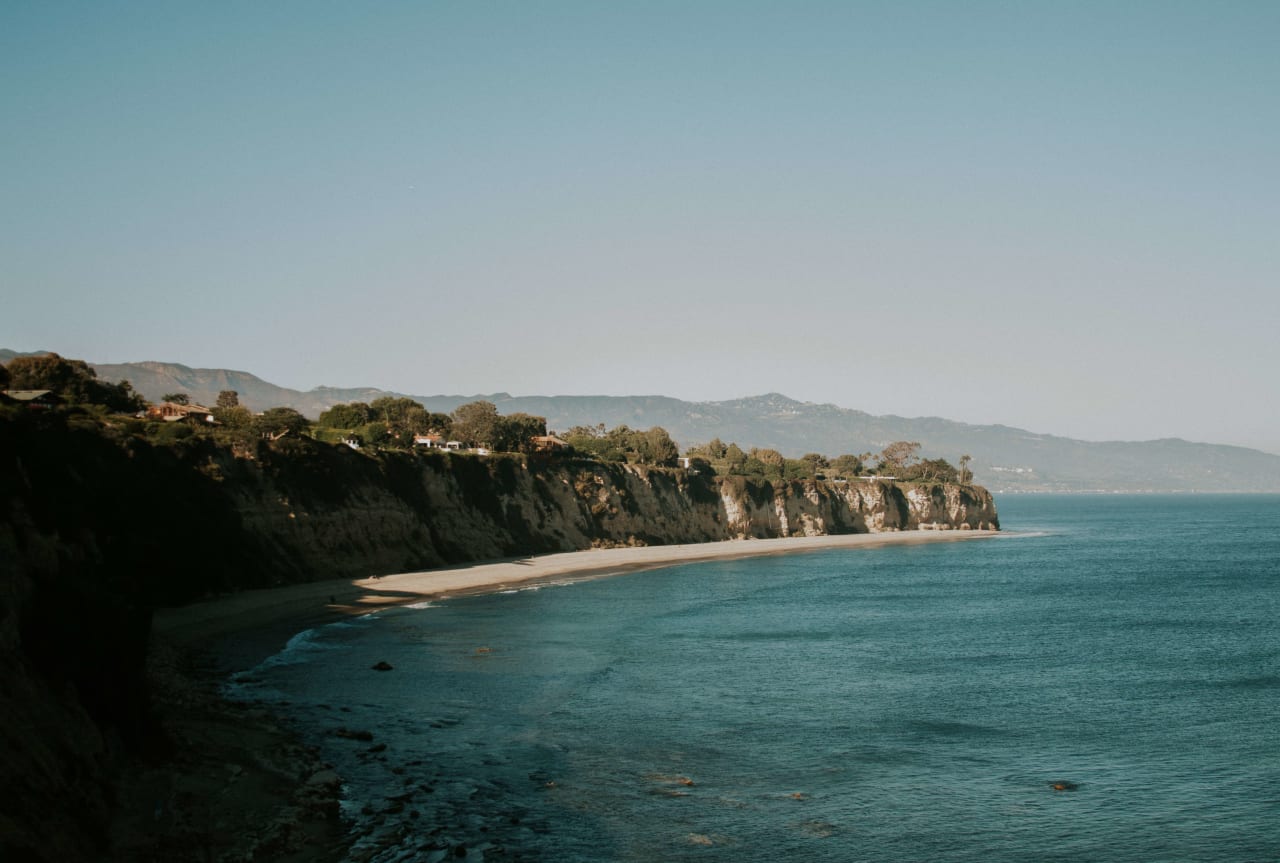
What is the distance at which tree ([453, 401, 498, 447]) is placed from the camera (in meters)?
117

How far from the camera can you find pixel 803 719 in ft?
107

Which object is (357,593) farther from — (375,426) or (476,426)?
(476,426)

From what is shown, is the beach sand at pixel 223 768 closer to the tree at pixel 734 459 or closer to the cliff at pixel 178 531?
the cliff at pixel 178 531

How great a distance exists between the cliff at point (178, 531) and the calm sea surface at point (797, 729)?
18.7 ft

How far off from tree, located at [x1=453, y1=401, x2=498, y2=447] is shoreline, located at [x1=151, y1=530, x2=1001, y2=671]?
19.6 meters

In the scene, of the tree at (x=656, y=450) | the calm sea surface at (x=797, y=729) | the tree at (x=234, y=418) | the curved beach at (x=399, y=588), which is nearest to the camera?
the calm sea surface at (x=797, y=729)

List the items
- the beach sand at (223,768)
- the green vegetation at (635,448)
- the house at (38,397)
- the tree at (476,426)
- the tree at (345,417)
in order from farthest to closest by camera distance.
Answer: the green vegetation at (635,448)
the tree at (345,417)
the tree at (476,426)
the house at (38,397)
the beach sand at (223,768)

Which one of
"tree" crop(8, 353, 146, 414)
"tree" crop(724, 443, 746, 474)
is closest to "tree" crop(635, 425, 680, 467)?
"tree" crop(724, 443, 746, 474)

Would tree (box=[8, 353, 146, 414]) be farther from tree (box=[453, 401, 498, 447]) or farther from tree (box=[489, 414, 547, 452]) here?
tree (box=[489, 414, 547, 452])

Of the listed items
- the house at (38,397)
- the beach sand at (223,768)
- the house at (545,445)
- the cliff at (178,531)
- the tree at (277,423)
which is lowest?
the beach sand at (223,768)

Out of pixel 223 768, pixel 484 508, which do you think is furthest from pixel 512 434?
pixel 223 768

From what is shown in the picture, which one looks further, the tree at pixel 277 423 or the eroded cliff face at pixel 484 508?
the tree at pixel 277 423

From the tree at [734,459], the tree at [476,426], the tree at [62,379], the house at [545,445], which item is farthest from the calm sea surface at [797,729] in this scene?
the tree at [734,459]

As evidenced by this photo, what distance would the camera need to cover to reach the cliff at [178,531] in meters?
18.7
